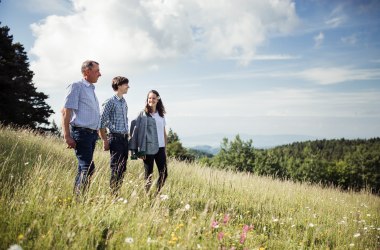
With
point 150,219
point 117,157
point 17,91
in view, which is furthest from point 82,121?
point 17,91

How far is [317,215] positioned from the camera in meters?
5.98

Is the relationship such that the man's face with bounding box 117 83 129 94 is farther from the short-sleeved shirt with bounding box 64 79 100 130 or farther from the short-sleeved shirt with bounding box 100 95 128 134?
the short-sleeved shirt with bounding box 64 79 100 130

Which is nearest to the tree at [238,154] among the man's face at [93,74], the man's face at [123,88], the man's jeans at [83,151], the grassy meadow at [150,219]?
the grassy meadow at [150,219]

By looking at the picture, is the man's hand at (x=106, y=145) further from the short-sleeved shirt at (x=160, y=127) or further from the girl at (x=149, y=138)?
the short-sleeved shirt at (x=160, y=127)

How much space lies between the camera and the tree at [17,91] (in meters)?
22.7

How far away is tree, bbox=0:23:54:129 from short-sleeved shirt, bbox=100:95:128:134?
20121 millimetres

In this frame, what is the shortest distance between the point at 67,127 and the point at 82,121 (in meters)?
0.24

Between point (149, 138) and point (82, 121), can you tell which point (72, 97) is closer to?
point (82, 121)

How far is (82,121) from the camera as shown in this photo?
416cm

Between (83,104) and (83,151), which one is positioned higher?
(83,104)

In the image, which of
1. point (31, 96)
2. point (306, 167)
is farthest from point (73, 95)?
point (306, 167)

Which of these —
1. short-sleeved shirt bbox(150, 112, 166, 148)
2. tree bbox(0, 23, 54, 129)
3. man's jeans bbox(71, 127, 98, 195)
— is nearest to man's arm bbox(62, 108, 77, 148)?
man's jeans bbox(71, 127, 98, 195)

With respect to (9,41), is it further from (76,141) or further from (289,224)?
(289,224)

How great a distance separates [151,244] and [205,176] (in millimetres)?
5611
